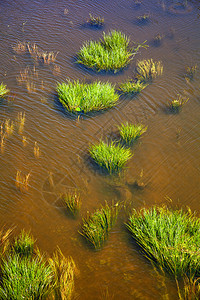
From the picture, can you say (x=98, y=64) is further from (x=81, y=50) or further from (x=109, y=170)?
(x=109, y=170)

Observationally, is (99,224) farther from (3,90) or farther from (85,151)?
(3,90)

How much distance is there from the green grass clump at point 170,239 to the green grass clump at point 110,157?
0.88 m

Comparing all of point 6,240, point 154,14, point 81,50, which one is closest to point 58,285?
point 6,240

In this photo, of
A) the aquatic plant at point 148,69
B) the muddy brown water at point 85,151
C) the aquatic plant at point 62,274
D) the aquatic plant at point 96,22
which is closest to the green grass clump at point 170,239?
the muddy brown water at point 85,151

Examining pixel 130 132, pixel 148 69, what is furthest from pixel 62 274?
pixel 148 69

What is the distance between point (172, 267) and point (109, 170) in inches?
66.0

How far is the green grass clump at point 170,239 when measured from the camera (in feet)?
9.81

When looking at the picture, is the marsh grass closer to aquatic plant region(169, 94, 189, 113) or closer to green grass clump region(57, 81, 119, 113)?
green grass clump region(57, 81, 119, 113)

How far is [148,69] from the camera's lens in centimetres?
611

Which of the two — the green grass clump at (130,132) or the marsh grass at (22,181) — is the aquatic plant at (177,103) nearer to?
the green grass clump at (130,132)

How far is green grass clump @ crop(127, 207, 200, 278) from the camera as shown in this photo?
299 centimetres

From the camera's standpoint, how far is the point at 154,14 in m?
8.15

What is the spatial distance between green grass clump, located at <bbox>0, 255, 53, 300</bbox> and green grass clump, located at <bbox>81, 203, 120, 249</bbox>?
0.62 m

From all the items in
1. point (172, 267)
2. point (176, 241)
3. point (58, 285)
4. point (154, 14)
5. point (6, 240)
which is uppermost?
point (154, 14)
